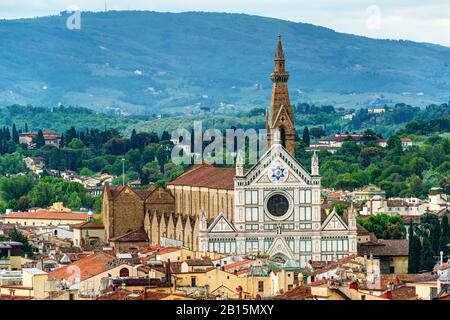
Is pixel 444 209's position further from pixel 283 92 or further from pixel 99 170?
pixel 99 170

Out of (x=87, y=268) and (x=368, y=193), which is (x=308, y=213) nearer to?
(x=87, y=268)

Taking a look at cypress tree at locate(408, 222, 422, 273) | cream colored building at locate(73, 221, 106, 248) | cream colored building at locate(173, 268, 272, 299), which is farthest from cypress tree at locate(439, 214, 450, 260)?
cream colored building at locate(173, 268, 272, 299)

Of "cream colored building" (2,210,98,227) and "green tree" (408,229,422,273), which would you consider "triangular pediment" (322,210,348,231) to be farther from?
"cream colored building" (2,210,98,227)

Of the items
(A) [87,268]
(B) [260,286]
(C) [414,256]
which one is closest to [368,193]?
(C) [414,256]

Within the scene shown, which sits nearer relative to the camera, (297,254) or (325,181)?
(297,254)

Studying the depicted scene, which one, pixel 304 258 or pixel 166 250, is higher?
pixel 166 250
